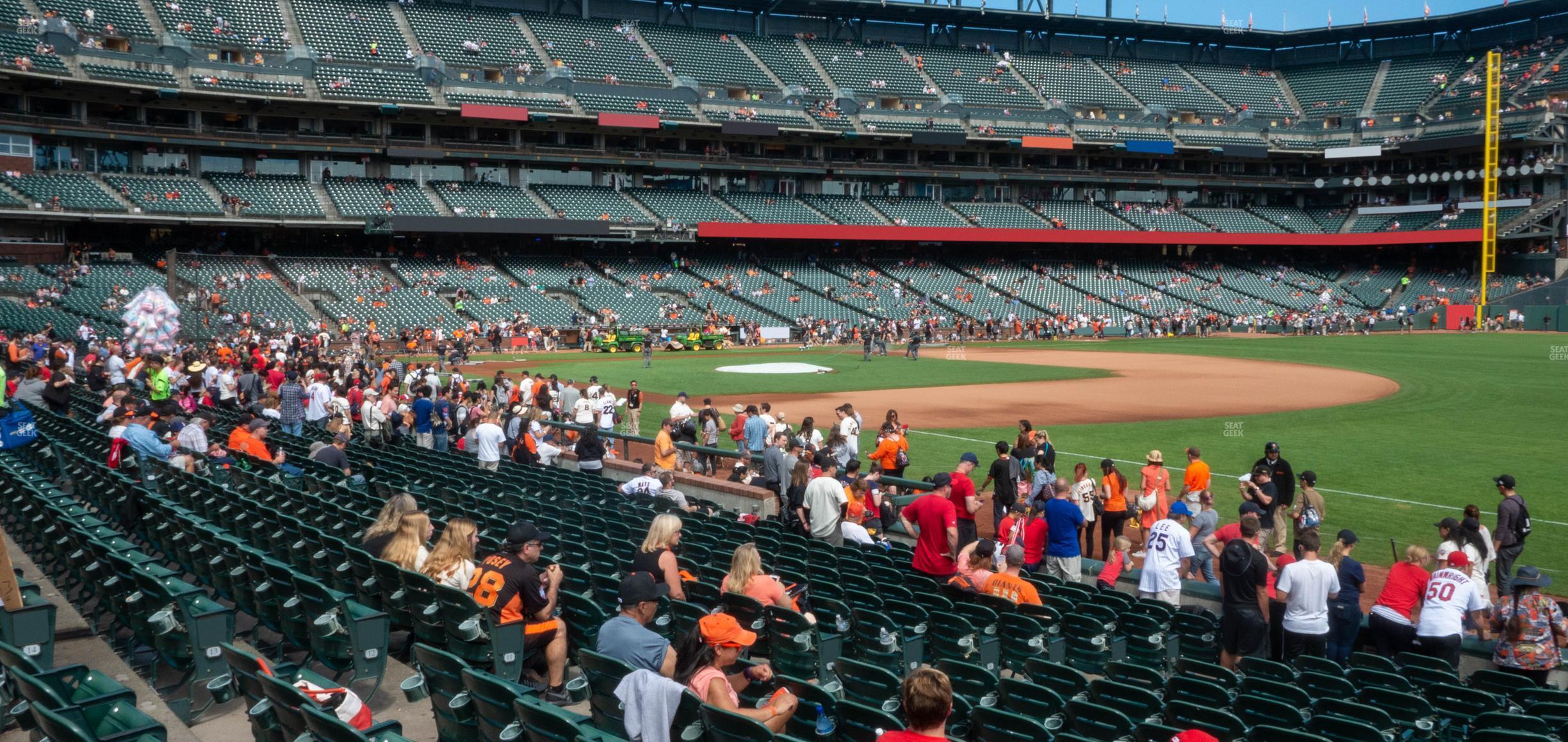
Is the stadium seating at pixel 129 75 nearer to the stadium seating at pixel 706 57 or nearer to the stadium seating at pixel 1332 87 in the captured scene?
the stadium seating at pixel 706 57

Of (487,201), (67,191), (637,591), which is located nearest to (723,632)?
(637,591)

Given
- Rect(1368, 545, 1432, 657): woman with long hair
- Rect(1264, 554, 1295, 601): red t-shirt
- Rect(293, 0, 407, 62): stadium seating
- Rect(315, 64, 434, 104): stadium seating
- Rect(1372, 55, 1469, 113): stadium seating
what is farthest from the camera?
Rect(1372, 55, 1469, 113): stadium seating

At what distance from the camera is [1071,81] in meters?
85.2

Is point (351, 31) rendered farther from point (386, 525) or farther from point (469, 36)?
point (386, 525)

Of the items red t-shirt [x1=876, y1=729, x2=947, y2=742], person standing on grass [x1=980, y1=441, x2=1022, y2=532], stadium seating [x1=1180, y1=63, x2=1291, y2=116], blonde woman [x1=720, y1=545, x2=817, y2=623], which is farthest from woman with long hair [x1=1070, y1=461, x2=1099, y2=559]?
stadium seating [x1=1180, y1=63, x2=1291, y2=116]

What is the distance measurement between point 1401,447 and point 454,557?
74.2ft

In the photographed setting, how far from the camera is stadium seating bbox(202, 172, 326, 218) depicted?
5734 cm

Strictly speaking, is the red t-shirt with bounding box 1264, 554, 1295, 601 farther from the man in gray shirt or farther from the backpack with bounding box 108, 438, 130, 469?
the backpack with bounding box 108, 438, 130, 469

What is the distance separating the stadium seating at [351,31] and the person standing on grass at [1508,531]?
59.3m

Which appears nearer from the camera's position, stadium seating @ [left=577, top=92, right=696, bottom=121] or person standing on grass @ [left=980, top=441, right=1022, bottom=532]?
person standing on grass @ [left=980, top=441, right=1022, bottom=532]

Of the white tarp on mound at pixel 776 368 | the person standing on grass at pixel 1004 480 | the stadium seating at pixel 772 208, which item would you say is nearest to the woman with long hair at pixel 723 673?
the person standing on grass at pixel 1004 480

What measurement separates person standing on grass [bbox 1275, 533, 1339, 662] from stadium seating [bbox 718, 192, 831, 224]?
61.5 m

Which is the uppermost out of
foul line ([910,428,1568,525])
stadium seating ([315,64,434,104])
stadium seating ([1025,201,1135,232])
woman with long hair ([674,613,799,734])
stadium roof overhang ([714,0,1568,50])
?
stadium roof overhang ([714,0,1568,50])

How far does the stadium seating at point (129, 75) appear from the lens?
5297 cm
